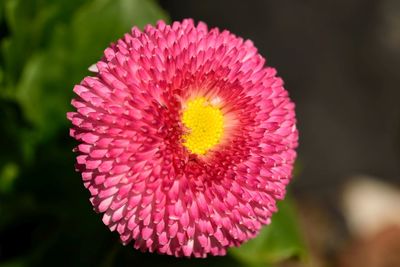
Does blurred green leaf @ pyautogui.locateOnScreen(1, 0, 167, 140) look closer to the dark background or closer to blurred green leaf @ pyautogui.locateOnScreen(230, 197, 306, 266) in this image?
blurred green leaf @ pyautogui.locateOnScreen(230, 197, 306, 266)

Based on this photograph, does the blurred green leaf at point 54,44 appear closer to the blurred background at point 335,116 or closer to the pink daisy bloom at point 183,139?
the blurred background at point 335,116

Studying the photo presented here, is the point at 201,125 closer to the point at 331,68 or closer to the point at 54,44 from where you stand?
the point at 54,44

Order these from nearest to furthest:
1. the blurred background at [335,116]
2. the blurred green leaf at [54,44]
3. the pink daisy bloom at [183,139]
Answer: the pink daisy bloom at [183,139] → the blurred green leaf at [54,44] → the blurred background at [335,116]

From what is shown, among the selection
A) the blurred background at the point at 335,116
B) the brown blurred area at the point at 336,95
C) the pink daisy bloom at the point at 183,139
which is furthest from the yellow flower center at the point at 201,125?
the brown blurred area at the point at 336,95

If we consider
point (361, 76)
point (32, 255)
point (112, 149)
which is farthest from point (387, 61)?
point (112, 149)

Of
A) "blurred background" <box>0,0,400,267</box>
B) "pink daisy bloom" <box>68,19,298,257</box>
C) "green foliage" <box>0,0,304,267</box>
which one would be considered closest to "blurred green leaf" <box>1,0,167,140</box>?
"green foliage" <box>0,0,304,267</box>

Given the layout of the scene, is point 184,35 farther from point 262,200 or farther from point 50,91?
point 50,91

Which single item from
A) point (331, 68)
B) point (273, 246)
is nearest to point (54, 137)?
point (273, 246)
